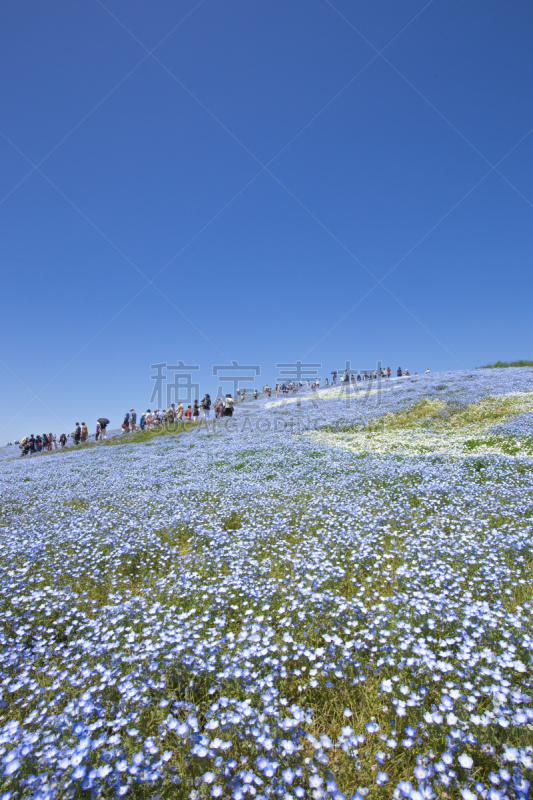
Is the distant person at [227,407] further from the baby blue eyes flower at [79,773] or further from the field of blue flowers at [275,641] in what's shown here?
the baby blue eyes flower at [79,773]

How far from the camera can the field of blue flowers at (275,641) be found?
8.48 ft

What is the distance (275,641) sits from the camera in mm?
3895

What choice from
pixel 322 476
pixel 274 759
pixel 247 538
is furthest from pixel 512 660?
pixel 322 476

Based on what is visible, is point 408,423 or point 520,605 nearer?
point 520,605

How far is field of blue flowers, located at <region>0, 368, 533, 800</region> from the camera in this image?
2585mm

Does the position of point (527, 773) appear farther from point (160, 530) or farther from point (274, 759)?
point (160, 530)

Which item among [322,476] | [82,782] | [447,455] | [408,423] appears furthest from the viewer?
[408,423]

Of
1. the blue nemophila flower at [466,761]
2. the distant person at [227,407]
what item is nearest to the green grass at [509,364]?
the distant person at [227,407]

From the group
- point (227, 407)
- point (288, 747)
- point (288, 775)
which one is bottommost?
point (288, 775)

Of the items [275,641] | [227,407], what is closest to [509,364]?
[227,407]

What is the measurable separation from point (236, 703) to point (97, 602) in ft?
9.60

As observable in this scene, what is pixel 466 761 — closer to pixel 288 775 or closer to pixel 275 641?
pixel 288 775

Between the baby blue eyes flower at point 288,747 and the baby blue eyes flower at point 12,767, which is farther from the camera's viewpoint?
the baby blue eyes flower at point 288,747

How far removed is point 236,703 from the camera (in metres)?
3.04
